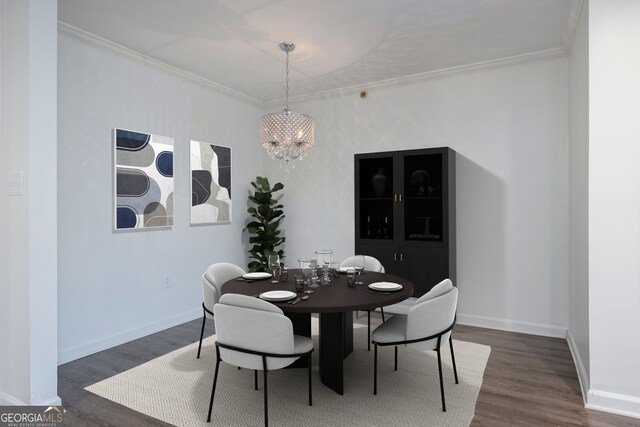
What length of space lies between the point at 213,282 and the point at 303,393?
108cm

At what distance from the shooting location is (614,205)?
2467 mm

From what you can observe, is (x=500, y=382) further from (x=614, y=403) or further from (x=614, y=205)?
(x=614, y=205)

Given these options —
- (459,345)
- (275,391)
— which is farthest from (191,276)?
(459,345)

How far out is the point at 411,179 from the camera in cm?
426

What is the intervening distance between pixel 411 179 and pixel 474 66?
53.4 inches

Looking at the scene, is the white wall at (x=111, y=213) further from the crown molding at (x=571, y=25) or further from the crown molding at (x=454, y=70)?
the crown molding at (x=571, y=25)

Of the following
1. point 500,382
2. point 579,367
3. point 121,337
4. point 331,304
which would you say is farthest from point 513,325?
point 121,337

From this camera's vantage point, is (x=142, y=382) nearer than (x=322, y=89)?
Yes

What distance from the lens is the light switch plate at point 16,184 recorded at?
2426 millimetres

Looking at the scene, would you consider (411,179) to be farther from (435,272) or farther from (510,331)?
(510,331)

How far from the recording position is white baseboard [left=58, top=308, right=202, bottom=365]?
3.32 meters

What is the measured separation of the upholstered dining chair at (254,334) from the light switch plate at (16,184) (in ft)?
4.76

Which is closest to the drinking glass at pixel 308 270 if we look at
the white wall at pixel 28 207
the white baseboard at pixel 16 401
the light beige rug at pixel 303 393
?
the light beige rug at pixel 303 393

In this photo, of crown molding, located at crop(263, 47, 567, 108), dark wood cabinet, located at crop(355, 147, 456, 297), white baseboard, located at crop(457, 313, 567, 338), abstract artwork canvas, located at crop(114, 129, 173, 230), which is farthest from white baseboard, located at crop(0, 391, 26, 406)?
crown molding, located at crop(263, 47, 567, 108)
